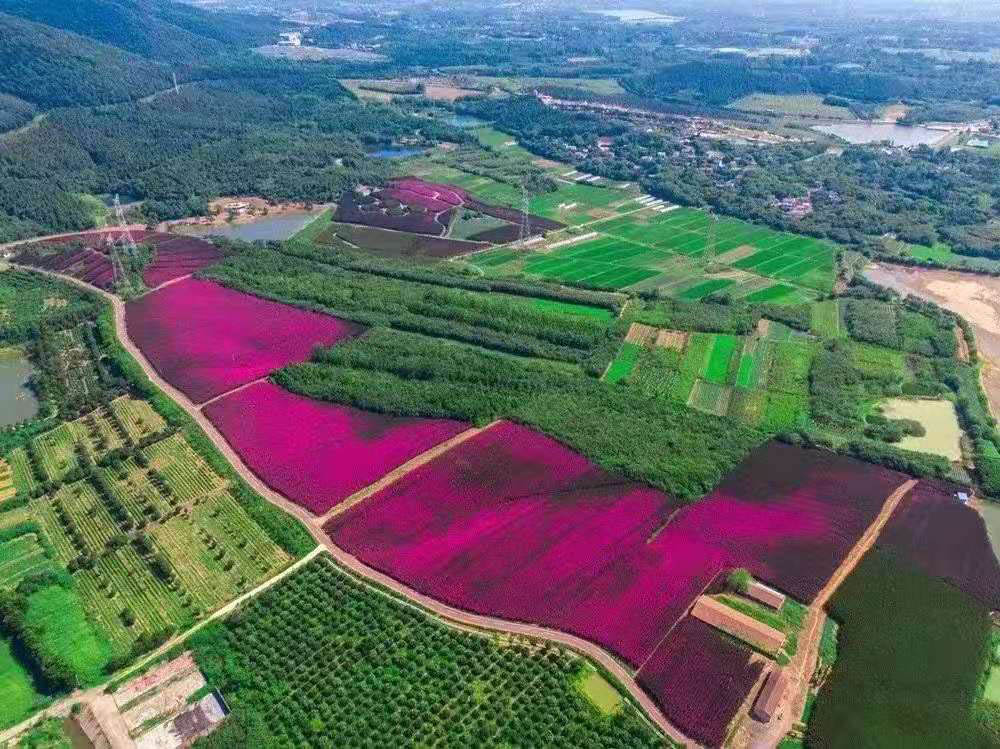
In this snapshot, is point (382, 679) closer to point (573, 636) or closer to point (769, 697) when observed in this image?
point (573, 636)

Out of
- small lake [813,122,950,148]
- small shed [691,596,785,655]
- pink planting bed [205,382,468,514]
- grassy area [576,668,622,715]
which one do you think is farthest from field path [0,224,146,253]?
small lake [813,122,950,148]

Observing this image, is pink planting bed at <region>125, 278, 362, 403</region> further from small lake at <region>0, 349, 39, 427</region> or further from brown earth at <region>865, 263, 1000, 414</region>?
brown earth at <region>865, 263, 1000, 414</region>

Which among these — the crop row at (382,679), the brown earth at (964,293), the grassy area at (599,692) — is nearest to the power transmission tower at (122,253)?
the crop row at (382,679)

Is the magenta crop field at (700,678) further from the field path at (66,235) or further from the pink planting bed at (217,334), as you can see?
the field path at (66,235)

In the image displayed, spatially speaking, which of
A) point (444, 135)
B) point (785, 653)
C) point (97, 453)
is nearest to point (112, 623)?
point (97, 453)

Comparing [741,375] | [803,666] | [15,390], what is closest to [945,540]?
[803,666]
